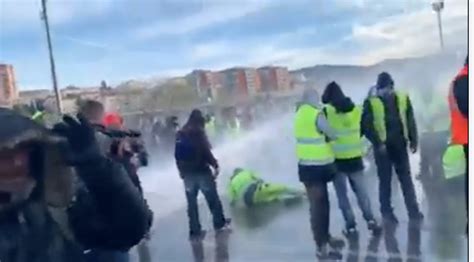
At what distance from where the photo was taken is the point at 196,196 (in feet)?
6.89

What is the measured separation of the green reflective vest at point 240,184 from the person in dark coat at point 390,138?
24 centimetres

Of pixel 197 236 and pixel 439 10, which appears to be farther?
pixel 197 236

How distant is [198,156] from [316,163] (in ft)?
0.78

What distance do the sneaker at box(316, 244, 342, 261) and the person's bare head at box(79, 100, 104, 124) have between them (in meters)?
0.51

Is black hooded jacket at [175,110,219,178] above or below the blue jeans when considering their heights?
above

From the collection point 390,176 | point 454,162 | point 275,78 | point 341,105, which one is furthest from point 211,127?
point 454,162

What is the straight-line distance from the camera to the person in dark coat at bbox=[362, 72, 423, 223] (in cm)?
204

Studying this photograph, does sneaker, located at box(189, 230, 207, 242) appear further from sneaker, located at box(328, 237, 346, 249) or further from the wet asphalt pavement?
sneaker, located at box(328, 237, 346, 249)

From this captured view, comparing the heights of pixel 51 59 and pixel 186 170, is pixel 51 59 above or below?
above

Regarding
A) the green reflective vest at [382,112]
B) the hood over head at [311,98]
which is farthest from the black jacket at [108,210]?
the green reflective vest at [382,112]

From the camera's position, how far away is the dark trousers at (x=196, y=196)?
2096 millimetres

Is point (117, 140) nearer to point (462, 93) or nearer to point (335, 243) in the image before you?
point (335, 243)

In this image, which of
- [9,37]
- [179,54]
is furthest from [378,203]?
[9,37]

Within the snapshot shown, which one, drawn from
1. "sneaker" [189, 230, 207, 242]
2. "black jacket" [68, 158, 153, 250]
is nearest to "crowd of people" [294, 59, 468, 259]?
"sneaker" [189, 230, 207, 242]
